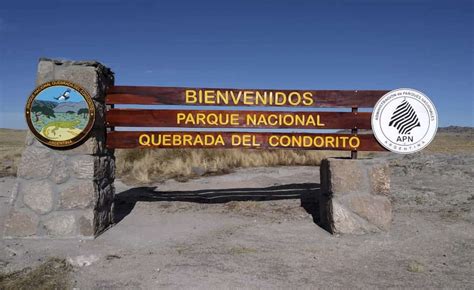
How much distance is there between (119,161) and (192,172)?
429 cm

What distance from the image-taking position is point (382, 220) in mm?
5871

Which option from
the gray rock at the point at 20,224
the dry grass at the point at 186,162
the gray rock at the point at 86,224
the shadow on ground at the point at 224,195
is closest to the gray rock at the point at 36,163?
the gray rock at the point at 20,224

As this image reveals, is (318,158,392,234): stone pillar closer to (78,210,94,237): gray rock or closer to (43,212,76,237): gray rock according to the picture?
(78,210,94,237): gray rock

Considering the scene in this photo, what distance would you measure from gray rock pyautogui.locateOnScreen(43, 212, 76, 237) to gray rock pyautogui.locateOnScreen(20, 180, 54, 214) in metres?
0.16

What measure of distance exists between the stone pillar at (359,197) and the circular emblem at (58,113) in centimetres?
346

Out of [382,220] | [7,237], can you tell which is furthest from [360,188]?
[7,237]

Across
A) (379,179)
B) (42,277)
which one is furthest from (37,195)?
(379,179)

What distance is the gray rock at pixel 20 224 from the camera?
219 inches

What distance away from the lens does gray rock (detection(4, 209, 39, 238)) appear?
18.2 ft

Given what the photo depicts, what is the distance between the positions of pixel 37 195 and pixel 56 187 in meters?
0.26

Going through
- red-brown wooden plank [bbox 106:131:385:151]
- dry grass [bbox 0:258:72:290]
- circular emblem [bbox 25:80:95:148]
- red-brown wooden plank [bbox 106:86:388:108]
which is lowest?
dry grass [bbox 0:258:72:290]

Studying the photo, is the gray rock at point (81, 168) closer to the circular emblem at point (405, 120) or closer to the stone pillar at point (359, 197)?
the stone pillar at point (359, 197)

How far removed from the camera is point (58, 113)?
5.64m

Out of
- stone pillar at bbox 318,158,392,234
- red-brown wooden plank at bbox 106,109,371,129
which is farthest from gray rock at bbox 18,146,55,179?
A: stone pillar at bbox 318,158,392,234
